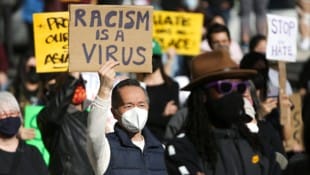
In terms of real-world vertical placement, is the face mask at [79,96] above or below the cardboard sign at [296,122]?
above

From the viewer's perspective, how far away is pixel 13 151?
877 centimetres

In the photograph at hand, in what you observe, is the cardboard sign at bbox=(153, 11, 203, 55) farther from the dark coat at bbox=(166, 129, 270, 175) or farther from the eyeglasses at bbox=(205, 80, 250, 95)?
the dark coat at bbox=(166, 129, 270, 175)

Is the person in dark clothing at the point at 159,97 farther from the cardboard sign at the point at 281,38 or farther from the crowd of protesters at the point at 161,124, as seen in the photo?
the cardboard sign at the point at 281,38

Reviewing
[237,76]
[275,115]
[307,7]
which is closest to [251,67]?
[275,115]

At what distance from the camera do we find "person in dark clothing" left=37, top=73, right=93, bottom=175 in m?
9.18

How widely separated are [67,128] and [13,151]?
638 mm

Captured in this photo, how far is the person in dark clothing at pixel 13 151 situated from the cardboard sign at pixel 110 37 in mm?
1160

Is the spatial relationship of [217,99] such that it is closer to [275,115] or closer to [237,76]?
[237,76]

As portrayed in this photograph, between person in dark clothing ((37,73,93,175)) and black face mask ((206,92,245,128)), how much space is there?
1413 mm

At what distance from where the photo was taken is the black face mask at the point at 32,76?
40.0 ft

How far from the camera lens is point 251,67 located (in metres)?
10.6

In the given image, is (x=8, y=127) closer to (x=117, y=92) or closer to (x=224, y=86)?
(x=117, y=92)

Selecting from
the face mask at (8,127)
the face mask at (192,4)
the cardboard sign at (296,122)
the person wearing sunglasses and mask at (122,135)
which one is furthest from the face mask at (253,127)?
the face mask at (192,4)

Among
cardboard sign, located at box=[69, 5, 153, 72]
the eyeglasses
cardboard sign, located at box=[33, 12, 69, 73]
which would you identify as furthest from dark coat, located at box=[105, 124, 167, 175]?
cardboard sign, located at box=[33, 12, 69, 73]
